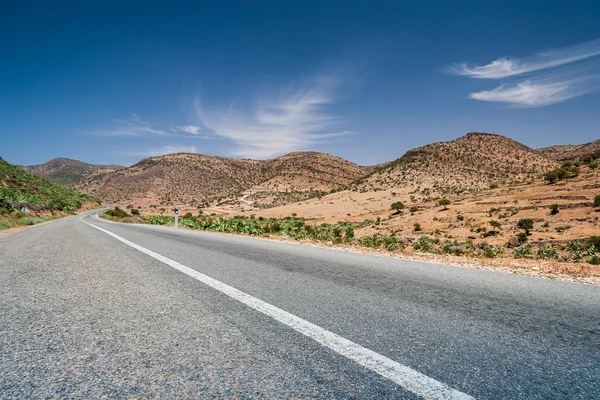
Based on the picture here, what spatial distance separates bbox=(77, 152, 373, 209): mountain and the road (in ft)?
271

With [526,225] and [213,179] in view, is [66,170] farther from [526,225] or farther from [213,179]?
[526,225]

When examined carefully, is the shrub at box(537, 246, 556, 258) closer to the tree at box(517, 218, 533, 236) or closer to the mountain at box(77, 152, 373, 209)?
the tree at box(517, 218, 533, 236)

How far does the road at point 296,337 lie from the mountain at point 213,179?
82.7m

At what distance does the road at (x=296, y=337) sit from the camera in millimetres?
1975

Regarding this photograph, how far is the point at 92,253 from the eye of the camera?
809cm

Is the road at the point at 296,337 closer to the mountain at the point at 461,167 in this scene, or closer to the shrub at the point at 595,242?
the shrub at the point at 595,242

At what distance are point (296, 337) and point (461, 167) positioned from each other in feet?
271

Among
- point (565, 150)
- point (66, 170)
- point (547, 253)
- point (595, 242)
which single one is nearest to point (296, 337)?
point (547, 253)

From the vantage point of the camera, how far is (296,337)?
269 cm

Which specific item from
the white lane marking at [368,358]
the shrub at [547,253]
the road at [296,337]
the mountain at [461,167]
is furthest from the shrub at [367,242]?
the mountain at [461,167]

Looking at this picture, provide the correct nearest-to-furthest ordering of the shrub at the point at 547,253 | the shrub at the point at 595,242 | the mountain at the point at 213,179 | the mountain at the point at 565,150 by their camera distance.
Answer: the shrub at the point at 547,253, the shrub at the point at 595,242, the mountain at the point at 213,179, the mountain at the point at 565,150

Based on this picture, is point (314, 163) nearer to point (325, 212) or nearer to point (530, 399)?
point (325, 212)

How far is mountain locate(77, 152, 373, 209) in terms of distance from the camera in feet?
320

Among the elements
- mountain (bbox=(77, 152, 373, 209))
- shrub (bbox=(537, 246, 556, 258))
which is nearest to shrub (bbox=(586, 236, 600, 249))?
shrub (bbox=(537, 246, 556, 258))
